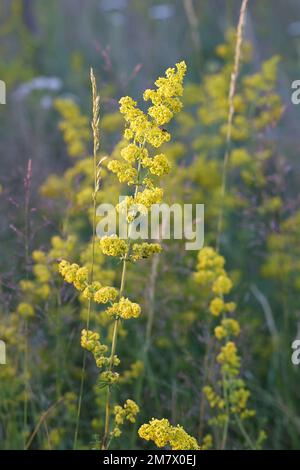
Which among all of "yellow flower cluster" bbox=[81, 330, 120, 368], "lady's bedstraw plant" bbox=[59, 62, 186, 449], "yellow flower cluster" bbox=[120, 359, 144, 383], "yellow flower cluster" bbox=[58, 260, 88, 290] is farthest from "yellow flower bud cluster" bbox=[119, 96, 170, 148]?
"yellow flower cluster" bbox=[120, 359, 144, 383]

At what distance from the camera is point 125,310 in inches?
76.9

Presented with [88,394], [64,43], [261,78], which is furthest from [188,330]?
[64,43]

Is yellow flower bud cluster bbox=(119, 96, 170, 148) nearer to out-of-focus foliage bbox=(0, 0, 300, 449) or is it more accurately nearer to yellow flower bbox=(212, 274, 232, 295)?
out-of-focus foliage bbox=(0, 0, 300, 449)

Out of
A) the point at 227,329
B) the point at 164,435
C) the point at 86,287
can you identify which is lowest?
the point at 164,435

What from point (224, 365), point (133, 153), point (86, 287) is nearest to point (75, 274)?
point (86, 287)

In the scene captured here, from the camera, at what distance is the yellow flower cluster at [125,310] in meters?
1.95

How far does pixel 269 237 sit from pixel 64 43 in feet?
17.8

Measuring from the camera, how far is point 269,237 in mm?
4156

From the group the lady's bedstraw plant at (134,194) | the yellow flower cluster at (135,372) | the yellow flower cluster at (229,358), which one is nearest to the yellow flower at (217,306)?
the yellow flower cluster at (229,358)

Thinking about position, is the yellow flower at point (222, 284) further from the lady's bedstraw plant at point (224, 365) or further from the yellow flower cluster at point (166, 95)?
the yellow flower cluster at point (166, 95)

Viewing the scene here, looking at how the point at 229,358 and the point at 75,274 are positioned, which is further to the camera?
the point at 229,358

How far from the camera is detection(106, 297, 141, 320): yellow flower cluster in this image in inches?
76.8

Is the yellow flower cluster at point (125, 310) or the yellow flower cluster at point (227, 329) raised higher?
the yellow flower cluster at point (125, 310)

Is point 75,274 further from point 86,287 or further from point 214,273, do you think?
point 214,273
